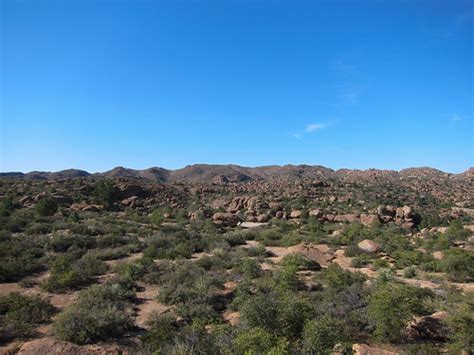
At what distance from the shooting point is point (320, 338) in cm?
656

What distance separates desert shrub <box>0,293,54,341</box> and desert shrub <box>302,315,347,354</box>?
6611 millimetres

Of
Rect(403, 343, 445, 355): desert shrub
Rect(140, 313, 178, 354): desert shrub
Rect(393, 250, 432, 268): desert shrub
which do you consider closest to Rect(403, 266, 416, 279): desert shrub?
Rect(393, 250, 432, 268): desert shrub

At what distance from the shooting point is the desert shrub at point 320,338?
6.45 metres

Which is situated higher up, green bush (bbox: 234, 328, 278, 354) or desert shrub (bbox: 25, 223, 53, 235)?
desert shrub (bbox: 25, 223, 53, 235)

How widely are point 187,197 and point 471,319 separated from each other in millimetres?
45620

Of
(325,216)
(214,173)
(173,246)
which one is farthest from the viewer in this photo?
(214,173)

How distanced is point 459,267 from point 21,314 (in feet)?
54.3

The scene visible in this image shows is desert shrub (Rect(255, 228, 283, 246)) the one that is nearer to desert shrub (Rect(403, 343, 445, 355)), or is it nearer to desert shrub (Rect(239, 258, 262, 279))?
desert shrub (Rect(239, 258, 262, 279))

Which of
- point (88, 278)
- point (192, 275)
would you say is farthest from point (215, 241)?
point (88, 278)

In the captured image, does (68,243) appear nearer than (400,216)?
Yes

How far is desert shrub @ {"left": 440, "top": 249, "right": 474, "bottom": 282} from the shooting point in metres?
13.8

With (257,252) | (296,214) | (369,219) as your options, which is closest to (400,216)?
(369,219)

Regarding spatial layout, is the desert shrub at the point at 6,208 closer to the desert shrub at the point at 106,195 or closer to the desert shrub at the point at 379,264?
the desert shrub at the point at 106,195

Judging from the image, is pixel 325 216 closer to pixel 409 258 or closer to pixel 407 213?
pixel 407 213
